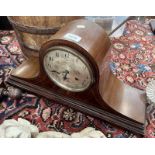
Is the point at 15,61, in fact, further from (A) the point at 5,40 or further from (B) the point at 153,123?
(B) the point at 153,123

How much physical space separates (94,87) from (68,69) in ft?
0.51

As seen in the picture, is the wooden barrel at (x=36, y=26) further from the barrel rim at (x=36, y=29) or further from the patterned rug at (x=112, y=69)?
the patterned rug at (x=112, y=69)

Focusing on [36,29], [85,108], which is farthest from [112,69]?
[36,29]

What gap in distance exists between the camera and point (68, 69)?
107 centimetres

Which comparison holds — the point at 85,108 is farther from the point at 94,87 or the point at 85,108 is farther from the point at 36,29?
the point at 36,29

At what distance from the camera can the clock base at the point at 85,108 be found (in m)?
1.11

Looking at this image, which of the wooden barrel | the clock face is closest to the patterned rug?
the clock face

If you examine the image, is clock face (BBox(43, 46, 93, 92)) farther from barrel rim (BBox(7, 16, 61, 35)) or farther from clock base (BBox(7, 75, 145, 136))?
barrel rim (BBox(7, 16, 61, 35))

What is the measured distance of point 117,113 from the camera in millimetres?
1120

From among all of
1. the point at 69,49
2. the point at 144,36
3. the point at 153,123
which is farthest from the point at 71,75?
the point at 144,36

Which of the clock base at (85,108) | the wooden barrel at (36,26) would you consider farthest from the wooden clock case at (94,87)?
the wooden barrel at (36,26)

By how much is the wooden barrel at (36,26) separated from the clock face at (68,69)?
0.24m

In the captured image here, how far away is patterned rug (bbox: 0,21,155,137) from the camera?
1.17m

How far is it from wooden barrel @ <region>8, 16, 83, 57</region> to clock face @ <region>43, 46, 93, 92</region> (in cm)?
24
